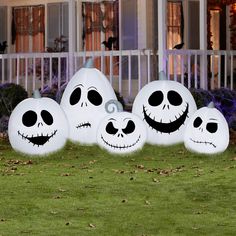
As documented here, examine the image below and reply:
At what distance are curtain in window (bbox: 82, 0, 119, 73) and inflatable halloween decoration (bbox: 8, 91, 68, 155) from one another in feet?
25.2

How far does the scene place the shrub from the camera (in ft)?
64.1

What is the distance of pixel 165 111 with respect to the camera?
15.9 meters

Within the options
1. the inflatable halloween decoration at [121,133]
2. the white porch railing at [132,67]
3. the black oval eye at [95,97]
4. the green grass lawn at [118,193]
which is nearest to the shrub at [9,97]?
the white porch railing at [132,67]

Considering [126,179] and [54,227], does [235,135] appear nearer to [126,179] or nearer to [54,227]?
[126,179]

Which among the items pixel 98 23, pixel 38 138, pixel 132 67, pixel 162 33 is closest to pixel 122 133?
pixel 38 138

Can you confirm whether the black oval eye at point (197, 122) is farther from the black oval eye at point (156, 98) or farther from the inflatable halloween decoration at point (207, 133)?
the black oval eye at point (156, 98)

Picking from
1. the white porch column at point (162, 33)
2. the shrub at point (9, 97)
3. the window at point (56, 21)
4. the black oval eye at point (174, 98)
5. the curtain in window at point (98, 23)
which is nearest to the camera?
the black oval eye at point (174, 98)

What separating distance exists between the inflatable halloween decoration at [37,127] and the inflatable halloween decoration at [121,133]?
70 centimetres

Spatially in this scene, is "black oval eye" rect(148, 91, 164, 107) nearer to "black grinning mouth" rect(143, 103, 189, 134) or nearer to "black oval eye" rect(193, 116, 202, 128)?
"black grinning mouth" rect(143, 103, 189, 134)

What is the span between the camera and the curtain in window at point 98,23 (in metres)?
22.9

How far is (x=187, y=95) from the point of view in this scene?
1623 cm

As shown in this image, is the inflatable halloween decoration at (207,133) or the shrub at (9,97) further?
the shrub at (9,97)

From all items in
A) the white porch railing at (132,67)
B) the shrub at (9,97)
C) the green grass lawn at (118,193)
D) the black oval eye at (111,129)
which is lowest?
the green grass lawn at (118,193)

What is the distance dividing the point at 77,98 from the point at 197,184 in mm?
4172
